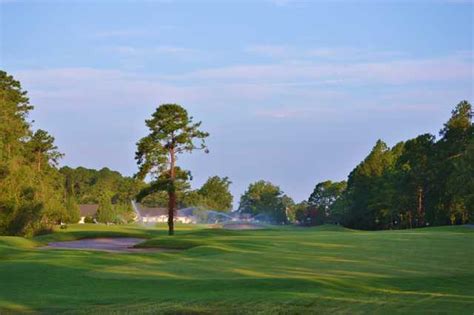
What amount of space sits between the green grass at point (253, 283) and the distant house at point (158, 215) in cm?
11313

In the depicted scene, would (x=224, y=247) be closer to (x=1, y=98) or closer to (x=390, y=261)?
(x=390, y=261)

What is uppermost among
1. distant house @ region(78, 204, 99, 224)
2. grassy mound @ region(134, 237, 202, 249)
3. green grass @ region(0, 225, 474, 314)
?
distant house @ region(78, 204, 99, 224)

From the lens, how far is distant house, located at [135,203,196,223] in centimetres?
15162

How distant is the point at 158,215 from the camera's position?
167 meters

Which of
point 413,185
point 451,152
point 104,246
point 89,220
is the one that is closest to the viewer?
point 104,246

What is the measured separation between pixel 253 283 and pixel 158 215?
149m

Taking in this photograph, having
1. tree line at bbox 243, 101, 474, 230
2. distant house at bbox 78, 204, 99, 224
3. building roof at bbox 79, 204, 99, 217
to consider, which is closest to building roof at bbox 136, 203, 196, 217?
building roof at bbox 79, 204, 99, 217

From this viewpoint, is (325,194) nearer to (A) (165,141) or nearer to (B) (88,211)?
(B) (88,211)

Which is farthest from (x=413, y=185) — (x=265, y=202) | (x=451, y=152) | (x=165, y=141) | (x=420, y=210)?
(x=265, y=202)

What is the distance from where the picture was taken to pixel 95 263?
2938 cm

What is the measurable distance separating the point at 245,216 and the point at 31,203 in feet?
347

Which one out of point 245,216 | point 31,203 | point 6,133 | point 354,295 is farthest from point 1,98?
point 245,216

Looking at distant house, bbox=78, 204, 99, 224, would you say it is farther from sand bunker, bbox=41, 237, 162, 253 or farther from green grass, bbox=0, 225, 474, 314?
green grass, bbox=0, 225, 474, 314

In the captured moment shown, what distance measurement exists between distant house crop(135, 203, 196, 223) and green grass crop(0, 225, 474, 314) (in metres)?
113
